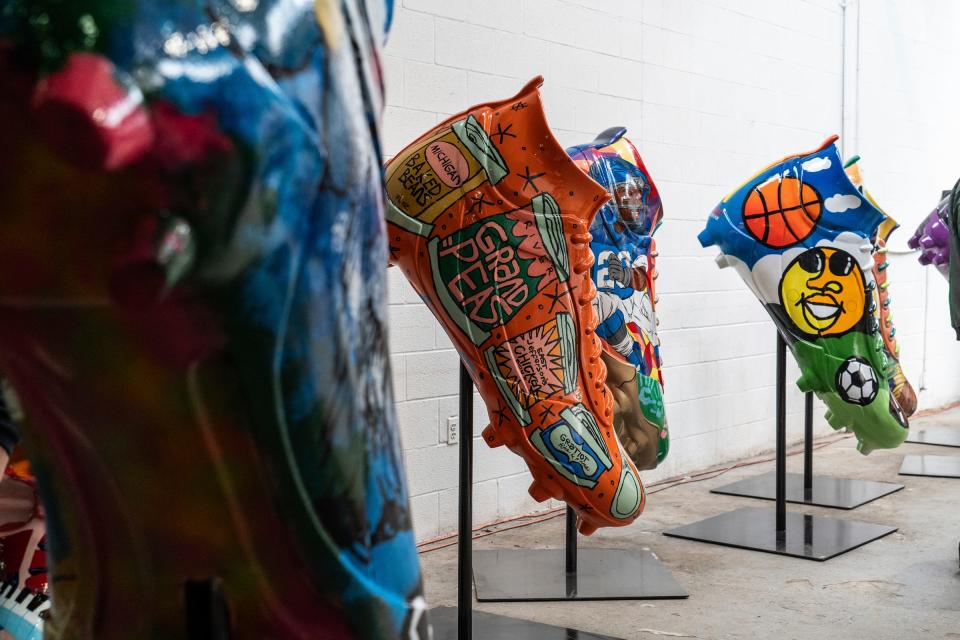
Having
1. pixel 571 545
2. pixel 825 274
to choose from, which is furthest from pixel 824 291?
pixel 571 545

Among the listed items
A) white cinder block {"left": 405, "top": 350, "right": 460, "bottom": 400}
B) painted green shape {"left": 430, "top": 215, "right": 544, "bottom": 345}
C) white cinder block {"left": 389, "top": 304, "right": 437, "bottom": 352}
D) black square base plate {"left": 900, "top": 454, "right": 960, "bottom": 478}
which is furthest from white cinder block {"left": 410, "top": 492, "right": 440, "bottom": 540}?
black square base plate {"left": 900, "top": 454, "right": 960, "bottom": 478}

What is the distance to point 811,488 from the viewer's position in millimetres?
3850

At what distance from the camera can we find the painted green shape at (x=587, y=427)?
1647 mm

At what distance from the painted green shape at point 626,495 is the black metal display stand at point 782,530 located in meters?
1.42

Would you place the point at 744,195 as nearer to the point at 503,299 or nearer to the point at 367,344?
the point at 503,299

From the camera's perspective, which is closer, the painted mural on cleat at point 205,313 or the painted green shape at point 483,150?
the painted mural on cleat at point 205,313

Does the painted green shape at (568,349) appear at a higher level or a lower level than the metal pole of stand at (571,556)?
higher

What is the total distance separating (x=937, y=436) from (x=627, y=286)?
359 cm

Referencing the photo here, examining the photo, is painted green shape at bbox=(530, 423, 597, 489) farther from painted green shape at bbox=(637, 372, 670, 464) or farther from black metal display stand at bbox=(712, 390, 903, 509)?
black metal display stand at bbox=(712, 390, 903, 509)

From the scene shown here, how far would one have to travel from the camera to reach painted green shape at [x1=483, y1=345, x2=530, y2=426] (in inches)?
65.1

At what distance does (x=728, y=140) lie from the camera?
14.7 feet

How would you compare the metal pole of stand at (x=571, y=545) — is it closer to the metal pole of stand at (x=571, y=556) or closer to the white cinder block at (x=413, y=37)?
the metal pole of stand at (x=571, y=556)

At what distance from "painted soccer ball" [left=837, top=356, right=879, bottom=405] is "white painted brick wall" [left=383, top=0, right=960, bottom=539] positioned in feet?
3.85

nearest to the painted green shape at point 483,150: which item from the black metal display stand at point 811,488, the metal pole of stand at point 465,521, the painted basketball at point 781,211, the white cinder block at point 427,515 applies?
the metal pole of stand at point 465,521
